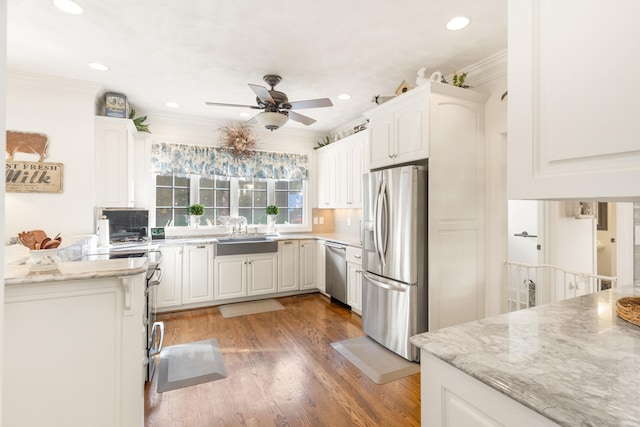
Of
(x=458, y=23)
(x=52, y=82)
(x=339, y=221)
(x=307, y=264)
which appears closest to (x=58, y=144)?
(x=52, y=82)

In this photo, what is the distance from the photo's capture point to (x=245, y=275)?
169 inches

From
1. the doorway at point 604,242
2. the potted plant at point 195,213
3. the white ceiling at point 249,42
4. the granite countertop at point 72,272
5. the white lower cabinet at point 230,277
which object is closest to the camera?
the granite countertop at point 72,272

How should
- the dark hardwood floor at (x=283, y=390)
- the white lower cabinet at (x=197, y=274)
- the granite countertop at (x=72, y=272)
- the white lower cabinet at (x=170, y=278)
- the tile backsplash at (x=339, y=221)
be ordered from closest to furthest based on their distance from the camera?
1. the granite countertop at (x=72, y=272)
2. the dark hardwood floor at (x=283, y=390)
3. the white lower cabinet at (x=170, y=278)
4. the white lower cabinet at (x=197, y=274)
5. the tile backsplash at (x=339, y=221)

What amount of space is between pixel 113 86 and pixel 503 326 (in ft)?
13.8

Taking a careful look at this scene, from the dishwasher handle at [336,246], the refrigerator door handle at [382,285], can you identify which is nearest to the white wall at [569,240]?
the refrigerator door handle at [382,285]

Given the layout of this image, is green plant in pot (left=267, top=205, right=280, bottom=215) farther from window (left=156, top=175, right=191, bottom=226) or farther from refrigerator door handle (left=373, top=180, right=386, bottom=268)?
refrigerator door handle (left=373, top=180, right=386, bottom=268)

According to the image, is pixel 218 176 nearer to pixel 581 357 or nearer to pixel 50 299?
pixel 50 299

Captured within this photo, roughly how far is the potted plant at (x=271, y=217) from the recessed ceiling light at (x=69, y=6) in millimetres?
3258

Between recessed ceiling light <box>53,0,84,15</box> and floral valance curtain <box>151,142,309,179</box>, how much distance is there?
A: 2326 millimetres

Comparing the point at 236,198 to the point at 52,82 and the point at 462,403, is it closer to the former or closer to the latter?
the point at 52,82

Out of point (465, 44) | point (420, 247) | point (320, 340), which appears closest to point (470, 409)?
point (420, 247)

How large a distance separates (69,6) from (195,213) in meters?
2.79

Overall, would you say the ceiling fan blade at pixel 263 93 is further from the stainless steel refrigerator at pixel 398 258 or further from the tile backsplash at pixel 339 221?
the tile backsplash at pixel 339 221

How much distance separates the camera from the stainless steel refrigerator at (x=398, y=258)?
2658 mm
